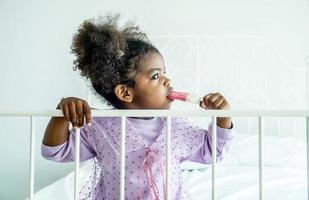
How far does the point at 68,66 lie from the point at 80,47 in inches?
51.9

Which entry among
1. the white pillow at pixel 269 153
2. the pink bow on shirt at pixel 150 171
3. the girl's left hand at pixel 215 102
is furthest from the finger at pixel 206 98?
the white pillow at pixel 269 153

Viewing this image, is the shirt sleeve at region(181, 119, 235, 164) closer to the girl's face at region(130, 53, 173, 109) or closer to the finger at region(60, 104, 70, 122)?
the girl's face at region(130, 53, 173, 109)

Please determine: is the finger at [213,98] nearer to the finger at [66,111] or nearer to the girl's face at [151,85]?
the girl's face at [151,85]

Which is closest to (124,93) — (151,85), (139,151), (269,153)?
(151,85)

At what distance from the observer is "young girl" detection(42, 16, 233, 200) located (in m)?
0.85

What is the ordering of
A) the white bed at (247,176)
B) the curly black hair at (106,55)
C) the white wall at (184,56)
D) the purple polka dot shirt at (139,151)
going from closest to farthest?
the purple polka dot shirt at (139,151)
the curly black hair at (106,55)
the white bed at (247,176)
the white wall at (184,56)

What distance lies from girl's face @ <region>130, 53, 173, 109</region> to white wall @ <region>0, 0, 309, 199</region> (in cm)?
126

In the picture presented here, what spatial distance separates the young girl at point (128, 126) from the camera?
847 mm

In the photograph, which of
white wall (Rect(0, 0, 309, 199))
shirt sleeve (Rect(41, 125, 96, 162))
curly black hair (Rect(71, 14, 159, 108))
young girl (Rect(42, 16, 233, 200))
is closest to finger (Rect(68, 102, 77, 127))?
young girl (Rect(42, 16, 233, 200))

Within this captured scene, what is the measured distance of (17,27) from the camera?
2.29 meters

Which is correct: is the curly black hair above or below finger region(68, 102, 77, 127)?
above

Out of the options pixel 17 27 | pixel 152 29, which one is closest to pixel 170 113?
pixel 152 29

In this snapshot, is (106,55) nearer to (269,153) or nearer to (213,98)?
(213,98)

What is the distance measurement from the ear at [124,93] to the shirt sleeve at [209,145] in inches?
6.6
